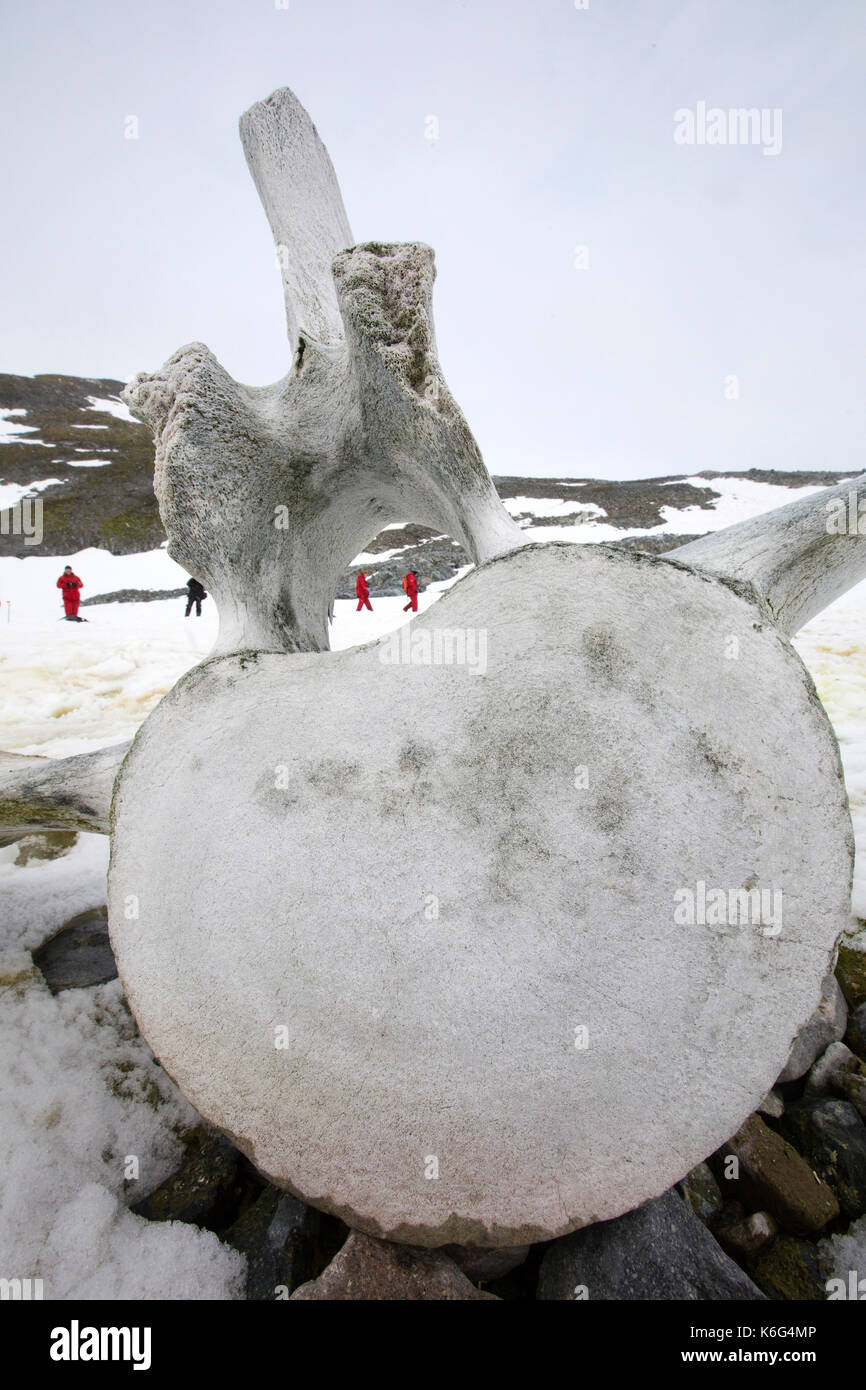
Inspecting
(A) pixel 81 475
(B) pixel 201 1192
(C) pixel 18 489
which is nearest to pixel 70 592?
(B) pixel 201 1192

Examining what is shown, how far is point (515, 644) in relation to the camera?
188 cm

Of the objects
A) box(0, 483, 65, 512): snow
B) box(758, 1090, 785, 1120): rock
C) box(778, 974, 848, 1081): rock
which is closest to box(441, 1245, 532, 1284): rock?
box(758, 1090, 785, 1120): rock

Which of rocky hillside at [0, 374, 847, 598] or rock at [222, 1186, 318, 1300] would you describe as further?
rocky hillside at [0, 374, 847, 598]

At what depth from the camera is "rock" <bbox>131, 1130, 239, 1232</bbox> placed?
6.60ft

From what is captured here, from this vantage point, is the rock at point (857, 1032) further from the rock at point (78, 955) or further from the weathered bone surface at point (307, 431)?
the rock at point (78, 955)

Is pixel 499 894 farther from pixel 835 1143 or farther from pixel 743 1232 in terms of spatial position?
pixel 835 1143

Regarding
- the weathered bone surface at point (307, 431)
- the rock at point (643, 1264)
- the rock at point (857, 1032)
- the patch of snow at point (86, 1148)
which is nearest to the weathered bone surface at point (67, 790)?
the weathered bone surface at point (307, 431)

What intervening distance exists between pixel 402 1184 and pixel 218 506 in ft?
8.52

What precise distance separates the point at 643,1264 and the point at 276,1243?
0.99 meters

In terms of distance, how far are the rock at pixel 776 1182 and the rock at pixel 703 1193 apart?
0.12ft

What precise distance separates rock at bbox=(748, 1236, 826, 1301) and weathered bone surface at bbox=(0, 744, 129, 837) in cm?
254

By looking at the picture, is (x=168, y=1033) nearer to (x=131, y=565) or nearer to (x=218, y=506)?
(x=218, y=506)

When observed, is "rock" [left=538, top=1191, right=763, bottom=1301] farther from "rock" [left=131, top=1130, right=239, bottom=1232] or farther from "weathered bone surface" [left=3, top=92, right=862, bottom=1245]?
"rock" [left=131, top=1130, right=239, bottom=1232]
